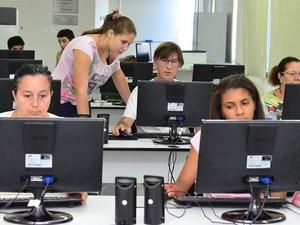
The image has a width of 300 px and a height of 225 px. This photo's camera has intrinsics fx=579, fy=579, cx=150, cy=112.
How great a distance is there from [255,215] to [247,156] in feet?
0.85

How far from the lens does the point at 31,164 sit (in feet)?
6.46

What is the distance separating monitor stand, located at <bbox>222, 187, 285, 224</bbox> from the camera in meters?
2.10

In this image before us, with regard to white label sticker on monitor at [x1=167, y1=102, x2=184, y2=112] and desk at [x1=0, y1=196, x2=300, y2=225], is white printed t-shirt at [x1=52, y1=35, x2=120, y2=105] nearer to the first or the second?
white label sticker on monitor at [x1=167, y1=102, x2=184, y2=112]

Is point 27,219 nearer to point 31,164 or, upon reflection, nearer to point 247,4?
point 31,164

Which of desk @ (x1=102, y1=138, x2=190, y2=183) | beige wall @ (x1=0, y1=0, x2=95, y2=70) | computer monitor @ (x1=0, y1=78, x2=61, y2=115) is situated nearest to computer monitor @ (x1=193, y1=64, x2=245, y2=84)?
desk @ (x1=102, y1=138, x2=190, y2=183)

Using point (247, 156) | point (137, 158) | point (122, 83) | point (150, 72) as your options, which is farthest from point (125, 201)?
point (150, 72)

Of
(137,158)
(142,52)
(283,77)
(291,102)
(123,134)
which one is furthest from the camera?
(142,52)

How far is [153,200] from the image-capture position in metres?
2.03

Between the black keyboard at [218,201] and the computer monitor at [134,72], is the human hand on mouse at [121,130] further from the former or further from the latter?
the computer monitor at [134,72]

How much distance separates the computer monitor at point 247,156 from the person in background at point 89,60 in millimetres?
1480

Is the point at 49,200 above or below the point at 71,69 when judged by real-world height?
below

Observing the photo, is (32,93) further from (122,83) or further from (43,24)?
(43,24)

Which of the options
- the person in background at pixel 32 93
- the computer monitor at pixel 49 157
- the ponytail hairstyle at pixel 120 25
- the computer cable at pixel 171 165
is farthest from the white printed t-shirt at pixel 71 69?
the computer monitor at pixel 49 157

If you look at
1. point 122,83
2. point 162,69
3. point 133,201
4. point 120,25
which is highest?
point 120,25
